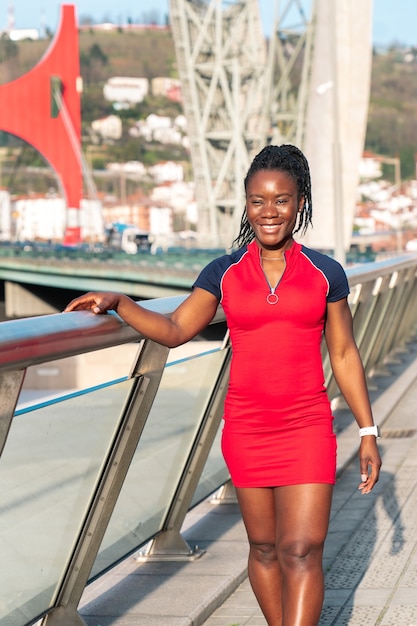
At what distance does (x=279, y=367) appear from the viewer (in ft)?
12.0

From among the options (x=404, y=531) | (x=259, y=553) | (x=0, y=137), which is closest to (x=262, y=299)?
(x=259, y=553)

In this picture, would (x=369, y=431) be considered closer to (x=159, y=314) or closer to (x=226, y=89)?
(x=159, y=314)

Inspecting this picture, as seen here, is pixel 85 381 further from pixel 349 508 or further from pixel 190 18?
pixel 349 508

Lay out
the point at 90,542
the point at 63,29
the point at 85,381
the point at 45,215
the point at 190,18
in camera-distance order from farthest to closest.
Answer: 1. the point at 45,215
2. the point at 63,29
3. the point at 190,18
4. the point at 85,381
5. the point at 90,542

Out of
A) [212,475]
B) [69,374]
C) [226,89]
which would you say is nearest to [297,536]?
[212,475]

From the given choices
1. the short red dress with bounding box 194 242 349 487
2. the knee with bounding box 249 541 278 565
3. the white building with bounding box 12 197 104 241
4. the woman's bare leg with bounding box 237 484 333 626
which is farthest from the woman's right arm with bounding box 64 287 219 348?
the white building with bounding box 12 197 104 241

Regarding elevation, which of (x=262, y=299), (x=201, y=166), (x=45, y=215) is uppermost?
(x=262, y=299)

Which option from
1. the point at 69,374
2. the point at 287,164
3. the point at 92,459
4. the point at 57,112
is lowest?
the point at 69,374

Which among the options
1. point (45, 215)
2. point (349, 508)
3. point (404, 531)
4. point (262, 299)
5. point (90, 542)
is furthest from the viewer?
point (45, 215)

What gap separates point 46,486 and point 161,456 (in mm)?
1445

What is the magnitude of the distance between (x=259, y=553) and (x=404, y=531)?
104 inches

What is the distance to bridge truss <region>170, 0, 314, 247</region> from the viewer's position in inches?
2458

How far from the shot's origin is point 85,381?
46812mm

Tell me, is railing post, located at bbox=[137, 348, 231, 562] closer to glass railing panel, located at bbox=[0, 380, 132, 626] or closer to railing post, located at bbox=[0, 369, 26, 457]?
glass railing panel, located at bbox=[0, 380, 132, 626]
